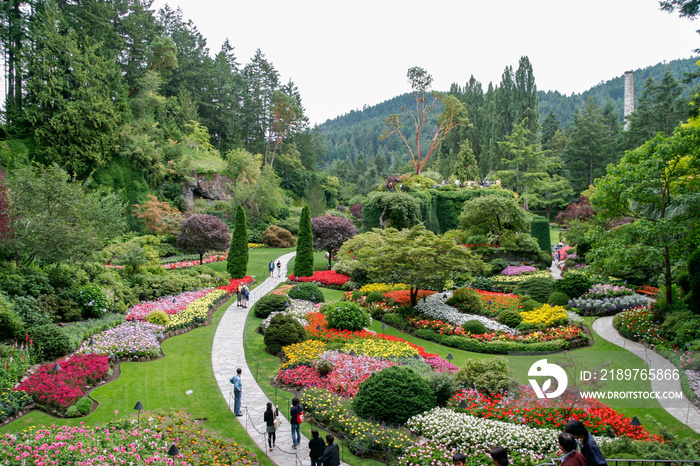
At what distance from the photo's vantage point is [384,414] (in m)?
9.06

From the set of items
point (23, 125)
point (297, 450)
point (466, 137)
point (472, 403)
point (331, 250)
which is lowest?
point (297, 450)

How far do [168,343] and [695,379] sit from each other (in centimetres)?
1545

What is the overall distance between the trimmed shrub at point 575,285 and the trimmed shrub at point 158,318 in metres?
17.1

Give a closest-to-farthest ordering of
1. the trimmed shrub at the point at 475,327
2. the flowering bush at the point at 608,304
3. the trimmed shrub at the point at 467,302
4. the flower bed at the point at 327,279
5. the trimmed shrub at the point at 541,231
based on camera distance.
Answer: the trimmed shrub at the point at 475,327 → the flowering bush at the point at 608,304 → the trimmed shrub at the point at 467,302 → the flower bed at the point at 327,279 → the trimmed shrub at the point at 541,231

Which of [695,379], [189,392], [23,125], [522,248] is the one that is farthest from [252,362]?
[23,125]

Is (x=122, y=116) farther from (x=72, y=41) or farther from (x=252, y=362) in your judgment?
(x=252, y=362)

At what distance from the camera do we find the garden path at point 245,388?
8.43 m

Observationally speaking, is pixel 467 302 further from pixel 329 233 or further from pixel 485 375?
pixel 329 233

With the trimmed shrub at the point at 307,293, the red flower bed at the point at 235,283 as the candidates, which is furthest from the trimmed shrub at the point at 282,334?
the red flower bed at the point at 235,283

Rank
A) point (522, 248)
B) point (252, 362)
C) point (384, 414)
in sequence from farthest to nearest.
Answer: point (522, 248) < point (252, 362) < point (384, 414)

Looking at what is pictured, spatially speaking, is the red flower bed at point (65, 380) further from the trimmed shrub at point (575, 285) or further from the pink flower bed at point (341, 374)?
the trimmed shrub at point (575, 285)

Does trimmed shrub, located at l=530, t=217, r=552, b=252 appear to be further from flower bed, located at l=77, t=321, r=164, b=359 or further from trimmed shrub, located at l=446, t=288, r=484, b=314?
flower bed, located at l=77, t=321, r=164, b=359

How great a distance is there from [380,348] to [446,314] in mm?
4903

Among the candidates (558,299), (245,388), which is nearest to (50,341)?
(245,388)
